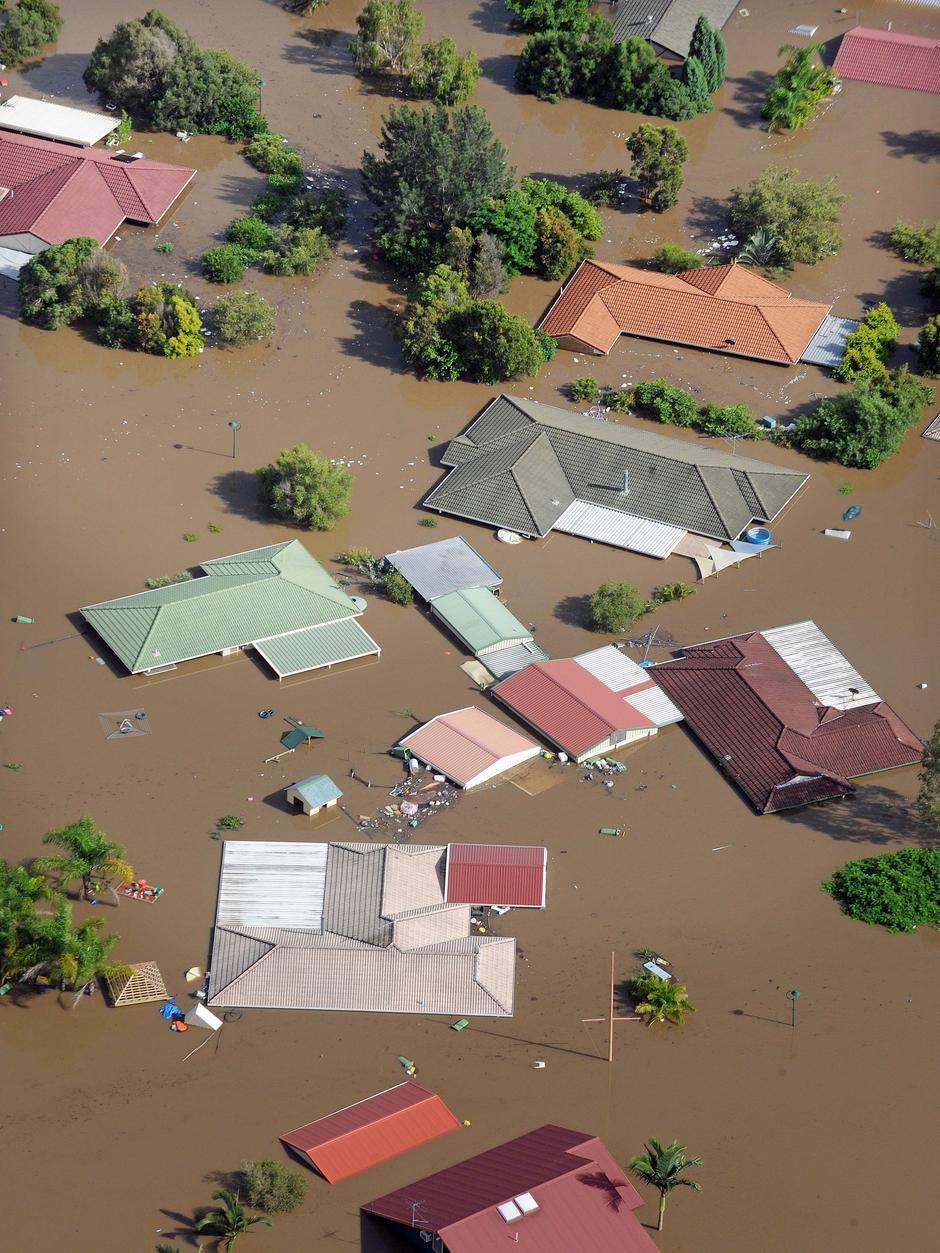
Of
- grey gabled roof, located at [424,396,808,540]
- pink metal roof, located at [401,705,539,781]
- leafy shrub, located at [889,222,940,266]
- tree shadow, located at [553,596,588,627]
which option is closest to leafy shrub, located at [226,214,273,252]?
grey gabled roof, located at [424,396,808,540]

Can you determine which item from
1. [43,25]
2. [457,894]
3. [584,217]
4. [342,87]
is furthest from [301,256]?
[457,894]

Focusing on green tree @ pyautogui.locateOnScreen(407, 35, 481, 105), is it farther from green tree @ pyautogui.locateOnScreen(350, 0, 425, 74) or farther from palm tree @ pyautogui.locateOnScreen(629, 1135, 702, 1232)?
palm tree @ pyautogui.locateOnScreen(629, 1135, 702, 1232)

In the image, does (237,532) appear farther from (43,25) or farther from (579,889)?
(43,25)

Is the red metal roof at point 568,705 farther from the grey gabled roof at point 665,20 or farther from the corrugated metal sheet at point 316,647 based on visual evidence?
the grey gabled roof at point 665,20

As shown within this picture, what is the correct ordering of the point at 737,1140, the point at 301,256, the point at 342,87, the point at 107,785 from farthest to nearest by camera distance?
the point at 342,87
the point at 301,256
the point at 107,785
the point at 737,1140

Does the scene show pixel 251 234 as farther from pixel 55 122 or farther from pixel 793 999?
pixel 793 999

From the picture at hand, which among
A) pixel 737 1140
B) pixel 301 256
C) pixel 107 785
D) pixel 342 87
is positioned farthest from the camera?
pixel 342 87

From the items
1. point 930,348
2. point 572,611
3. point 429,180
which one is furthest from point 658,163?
point 572,611
